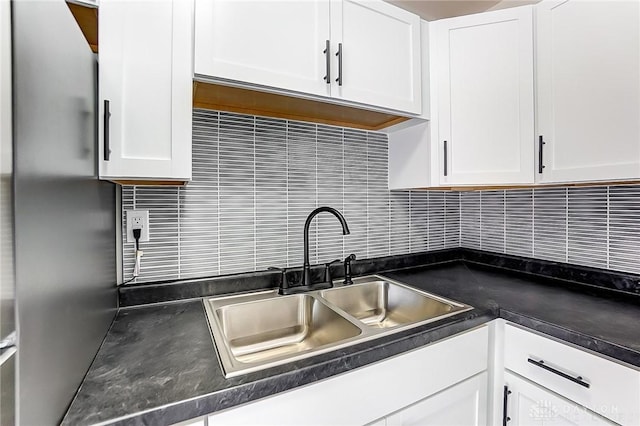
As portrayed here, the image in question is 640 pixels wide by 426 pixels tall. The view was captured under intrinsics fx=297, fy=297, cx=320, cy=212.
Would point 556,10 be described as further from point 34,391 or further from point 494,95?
point 34,391

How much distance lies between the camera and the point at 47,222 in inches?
19.5

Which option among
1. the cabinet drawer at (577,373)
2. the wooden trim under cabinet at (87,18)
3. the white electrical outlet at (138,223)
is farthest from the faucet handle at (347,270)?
the wooden trim under cabinet at (87,18)

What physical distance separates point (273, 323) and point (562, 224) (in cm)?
143

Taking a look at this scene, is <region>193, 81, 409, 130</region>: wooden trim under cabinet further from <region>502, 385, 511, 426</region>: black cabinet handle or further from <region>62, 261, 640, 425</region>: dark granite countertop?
<region>502, 385, 511, 426</region>: black cabinet handle

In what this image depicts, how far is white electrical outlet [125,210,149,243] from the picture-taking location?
1.09 m

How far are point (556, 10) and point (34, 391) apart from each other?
1.85 m

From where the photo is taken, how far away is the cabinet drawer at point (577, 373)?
0.79 m

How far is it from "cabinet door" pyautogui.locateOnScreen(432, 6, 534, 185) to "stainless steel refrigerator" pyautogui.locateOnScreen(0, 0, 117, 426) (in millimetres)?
1309

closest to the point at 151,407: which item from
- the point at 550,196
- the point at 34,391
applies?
the point at 34,391

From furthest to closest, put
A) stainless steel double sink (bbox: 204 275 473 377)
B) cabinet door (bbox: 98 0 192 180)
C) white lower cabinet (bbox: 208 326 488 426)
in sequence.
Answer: stainless steel double sink (bbox: 204 275 473 377), cabinet door (bbox: 98 0 192 180), white lower cabinet (bbox: 208 326 488 426)

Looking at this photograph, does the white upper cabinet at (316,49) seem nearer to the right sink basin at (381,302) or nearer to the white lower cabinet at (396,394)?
the right sink basin at (381,302)

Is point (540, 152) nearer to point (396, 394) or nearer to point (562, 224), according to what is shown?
point (562, 224)

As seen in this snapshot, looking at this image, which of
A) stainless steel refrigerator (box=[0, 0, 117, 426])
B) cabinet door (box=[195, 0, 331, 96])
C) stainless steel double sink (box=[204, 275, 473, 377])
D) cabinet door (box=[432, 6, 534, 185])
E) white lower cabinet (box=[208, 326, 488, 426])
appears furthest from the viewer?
cabinet door (box=[432, 6, 534, 185])

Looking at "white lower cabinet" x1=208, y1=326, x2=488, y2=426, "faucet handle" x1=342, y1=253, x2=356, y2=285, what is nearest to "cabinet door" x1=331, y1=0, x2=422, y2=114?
"faucet handle" x1=342, y1=253, x2=356, y2=285
